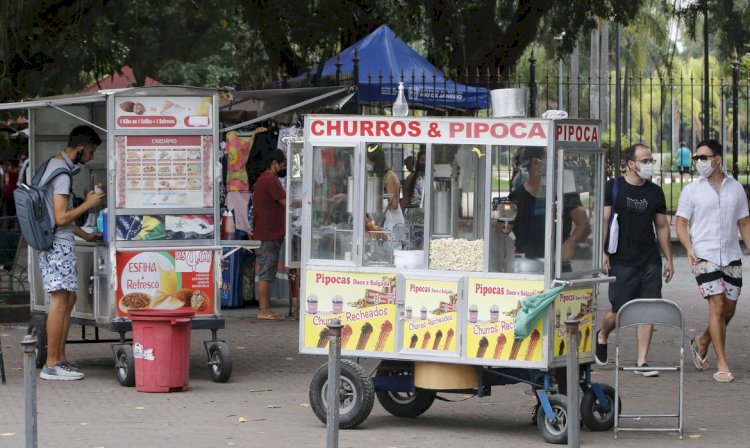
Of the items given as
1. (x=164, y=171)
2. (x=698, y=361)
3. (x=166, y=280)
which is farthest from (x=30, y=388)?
(x=698, y=361)

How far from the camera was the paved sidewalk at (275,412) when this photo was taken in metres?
8.43

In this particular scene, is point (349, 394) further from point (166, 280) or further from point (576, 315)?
point (166, 280)

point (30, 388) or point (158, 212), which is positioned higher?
point (158, 212)

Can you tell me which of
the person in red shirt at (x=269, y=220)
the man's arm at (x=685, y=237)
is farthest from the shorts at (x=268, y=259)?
the man's arm at (x=685, y=237)

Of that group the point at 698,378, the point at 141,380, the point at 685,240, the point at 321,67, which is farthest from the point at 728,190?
the point at 321,67

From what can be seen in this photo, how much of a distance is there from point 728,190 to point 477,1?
33.8 ft

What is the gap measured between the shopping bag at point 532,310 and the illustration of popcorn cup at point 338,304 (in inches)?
48.5

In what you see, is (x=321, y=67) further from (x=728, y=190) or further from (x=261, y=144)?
(x=728, y=190)

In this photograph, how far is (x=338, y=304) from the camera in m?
8.94

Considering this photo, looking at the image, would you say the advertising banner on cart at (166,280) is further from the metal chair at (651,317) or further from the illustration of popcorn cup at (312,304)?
the metal chair at (651,317)

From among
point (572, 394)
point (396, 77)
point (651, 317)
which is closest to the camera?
point (572, 394)

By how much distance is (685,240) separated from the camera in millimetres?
11023

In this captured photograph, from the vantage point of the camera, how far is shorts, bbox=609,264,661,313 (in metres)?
11.0

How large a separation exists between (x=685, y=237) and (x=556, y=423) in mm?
3263
